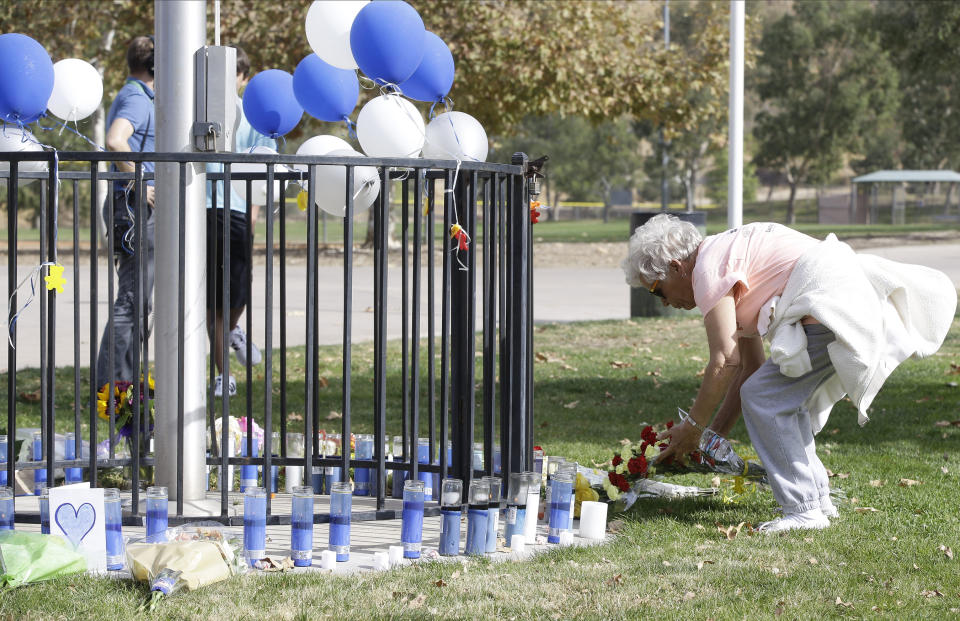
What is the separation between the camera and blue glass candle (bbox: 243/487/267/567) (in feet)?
12.3

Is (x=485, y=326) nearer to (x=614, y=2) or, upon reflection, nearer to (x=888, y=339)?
(x=888, y=339)

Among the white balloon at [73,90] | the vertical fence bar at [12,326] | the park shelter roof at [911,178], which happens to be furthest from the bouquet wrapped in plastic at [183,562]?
the park shelter roof at [911,178]

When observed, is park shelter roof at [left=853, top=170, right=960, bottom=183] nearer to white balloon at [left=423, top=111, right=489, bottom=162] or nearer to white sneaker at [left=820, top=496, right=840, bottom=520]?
white sneaker at [left=820, top=496, right=840, bottom=520]

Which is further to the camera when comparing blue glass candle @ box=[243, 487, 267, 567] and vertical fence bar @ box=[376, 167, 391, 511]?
vertical fence bar @ box=[376, 167, 391, 511]

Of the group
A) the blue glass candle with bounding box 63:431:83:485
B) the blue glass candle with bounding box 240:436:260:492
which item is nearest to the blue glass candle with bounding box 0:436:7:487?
the blue glass candle with bounding box 63:431:83:485

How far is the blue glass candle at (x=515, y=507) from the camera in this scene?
4.11 m

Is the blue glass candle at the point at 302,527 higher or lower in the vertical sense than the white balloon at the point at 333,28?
lower

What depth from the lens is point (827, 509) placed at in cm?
448

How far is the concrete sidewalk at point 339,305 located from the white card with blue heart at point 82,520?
1.46m

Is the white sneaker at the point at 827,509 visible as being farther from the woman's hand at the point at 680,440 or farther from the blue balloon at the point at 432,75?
the blue balloon at the point at 432,75

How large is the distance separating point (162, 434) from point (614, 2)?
16.0 metres

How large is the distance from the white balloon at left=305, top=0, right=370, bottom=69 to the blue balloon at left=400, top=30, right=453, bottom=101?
259 millimetres

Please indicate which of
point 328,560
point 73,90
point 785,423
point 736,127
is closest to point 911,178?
point 736,127

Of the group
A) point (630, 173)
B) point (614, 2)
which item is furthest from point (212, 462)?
point (630, 173)
